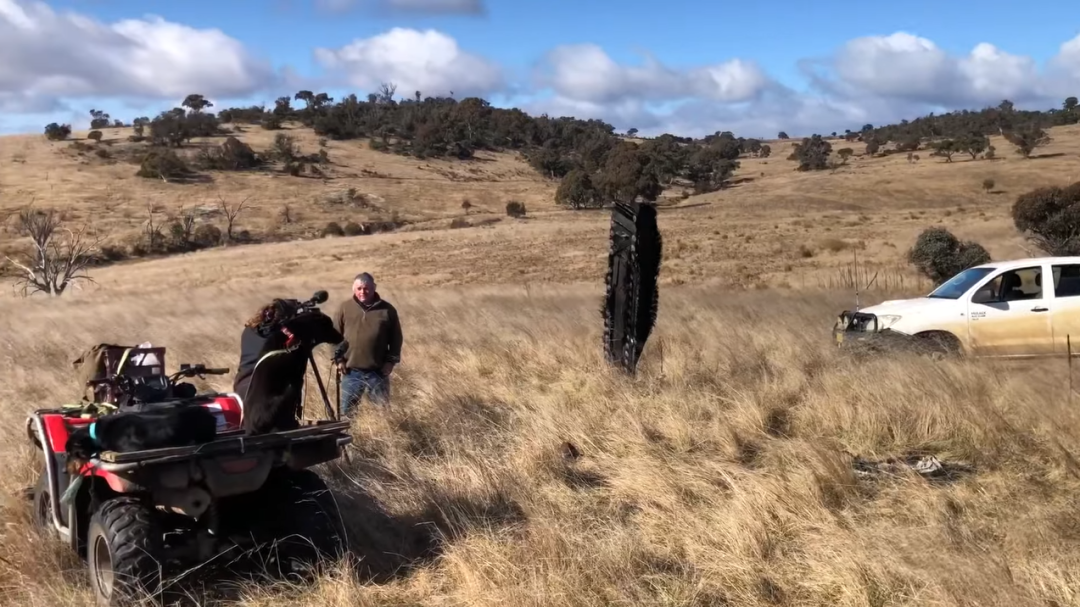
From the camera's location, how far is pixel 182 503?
4086 millimetres

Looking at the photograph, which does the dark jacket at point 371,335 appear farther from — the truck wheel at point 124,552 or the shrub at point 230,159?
the shrub at point 230,159

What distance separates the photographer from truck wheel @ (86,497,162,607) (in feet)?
13.0

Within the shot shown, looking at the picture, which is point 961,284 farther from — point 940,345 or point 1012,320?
point 940,345

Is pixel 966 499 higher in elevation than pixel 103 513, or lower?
lower

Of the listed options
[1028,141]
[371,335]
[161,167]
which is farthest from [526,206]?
[371,335]

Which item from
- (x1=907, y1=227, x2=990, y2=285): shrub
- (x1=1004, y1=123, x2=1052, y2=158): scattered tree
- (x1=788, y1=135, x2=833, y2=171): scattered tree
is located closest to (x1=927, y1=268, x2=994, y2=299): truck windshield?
(x1=907, y1=227, x2=990, y2=285): shrub

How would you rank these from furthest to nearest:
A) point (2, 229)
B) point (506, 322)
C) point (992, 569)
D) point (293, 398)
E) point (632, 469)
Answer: point (2, 229) < point (506, 322) < point (632, 469) < point (293, 398) < point (992, 569)

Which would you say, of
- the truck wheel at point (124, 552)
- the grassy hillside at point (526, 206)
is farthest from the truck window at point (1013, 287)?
the truck wheel at point (124, 552)

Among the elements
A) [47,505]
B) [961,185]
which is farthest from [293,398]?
[961,185]

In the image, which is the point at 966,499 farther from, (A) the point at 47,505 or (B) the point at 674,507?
(A) the point at 47,505

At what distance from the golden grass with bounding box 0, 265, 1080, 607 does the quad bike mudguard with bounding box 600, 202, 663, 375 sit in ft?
1.18

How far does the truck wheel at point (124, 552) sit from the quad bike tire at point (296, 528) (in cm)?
58

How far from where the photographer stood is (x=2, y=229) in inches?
1972

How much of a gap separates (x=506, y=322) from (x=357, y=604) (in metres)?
8.18
